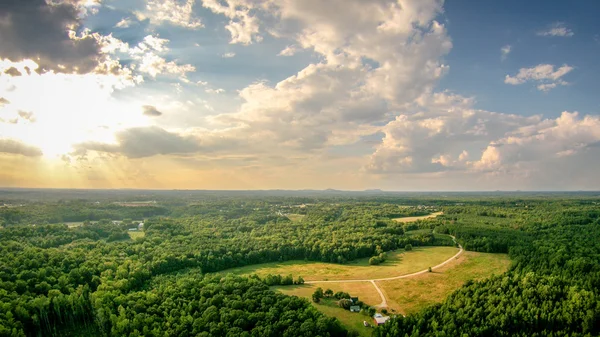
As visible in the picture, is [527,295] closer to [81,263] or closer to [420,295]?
[420,295]

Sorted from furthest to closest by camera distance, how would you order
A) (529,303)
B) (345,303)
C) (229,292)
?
1. (345,303)
2. (229,292)
3. (529,303)

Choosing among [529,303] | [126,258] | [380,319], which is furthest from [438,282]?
[126,258]

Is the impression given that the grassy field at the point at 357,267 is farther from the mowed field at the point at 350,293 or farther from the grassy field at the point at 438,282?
the mowed field at the point at 350,293

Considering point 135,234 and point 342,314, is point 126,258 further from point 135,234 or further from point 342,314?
point 342,314

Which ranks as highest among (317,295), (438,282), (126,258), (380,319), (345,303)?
(126,258)

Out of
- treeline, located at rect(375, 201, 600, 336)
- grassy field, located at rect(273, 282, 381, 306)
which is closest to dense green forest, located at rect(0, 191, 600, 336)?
treeline, located at rect(375, 201, 600, 336)

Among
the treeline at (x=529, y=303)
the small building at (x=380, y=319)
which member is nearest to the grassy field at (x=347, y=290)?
the small building at (x=380, y=319)
